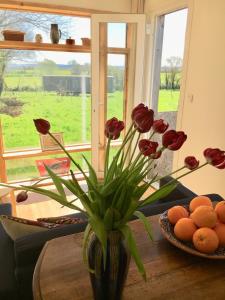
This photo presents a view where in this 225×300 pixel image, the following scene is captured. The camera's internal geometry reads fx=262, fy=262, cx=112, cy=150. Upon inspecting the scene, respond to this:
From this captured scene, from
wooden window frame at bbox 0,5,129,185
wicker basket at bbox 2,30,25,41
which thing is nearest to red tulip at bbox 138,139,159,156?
wooden window frame at bbox 0,5,129,185

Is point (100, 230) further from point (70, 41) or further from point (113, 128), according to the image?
point (70, 41)

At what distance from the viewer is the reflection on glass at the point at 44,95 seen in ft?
11.1

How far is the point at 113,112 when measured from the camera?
3766 mm

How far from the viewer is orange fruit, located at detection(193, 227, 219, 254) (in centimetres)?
93

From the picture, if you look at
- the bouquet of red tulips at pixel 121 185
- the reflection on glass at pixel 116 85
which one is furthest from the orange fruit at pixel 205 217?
the reflection on glass at pixel 116 85

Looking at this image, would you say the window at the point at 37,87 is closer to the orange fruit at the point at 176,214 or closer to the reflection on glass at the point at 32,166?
the reflection on glass at the point at 32,166

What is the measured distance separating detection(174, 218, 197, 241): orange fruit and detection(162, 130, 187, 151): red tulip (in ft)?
1.40

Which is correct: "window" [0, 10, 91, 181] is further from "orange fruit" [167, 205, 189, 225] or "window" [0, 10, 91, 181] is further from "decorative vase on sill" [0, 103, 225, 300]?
"decorative vase on sill" [0, 103, 225, 300]

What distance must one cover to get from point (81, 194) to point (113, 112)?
3124 millimetres

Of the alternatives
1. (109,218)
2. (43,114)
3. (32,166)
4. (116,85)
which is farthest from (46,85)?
(109,218)

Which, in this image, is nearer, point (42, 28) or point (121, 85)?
point (42, 28)

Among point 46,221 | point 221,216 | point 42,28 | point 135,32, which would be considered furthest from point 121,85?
point 221,216

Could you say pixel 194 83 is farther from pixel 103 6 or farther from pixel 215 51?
pixel 103 6

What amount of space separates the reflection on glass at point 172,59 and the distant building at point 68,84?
72cm
